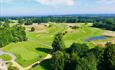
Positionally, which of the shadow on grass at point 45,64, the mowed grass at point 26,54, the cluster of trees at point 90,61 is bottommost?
the shadow on grass at point 45,64

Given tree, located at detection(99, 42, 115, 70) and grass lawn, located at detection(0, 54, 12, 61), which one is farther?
grass lawn, located at detection(0, 54, 12, 61)

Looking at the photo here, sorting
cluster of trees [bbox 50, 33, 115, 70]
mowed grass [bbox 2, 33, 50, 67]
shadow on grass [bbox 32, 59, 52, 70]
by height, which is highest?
cluster of trees [bbox 50, 33, 115, 70]

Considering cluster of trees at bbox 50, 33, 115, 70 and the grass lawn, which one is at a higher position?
cluster of trees at bbox 50, 33, 115, 70

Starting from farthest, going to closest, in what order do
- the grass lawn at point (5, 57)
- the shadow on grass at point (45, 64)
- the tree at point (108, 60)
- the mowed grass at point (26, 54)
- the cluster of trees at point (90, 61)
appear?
the grass lawn at point (5, 57) → the mowed grass at point (26, 54) → the shadow on grass at point (45, 64) → the tree at point (108, 60) → the cluster of trees at point (90, 61)

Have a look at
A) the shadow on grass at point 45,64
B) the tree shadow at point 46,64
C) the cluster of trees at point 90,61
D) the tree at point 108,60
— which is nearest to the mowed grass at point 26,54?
the shadow on grass at point 45,64

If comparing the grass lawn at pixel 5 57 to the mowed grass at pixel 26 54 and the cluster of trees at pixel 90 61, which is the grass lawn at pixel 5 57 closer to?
the mowed grass at pixel 26 54

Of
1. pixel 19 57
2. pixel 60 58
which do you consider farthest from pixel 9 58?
pixel 60 58

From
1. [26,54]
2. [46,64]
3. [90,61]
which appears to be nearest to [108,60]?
[90,61]

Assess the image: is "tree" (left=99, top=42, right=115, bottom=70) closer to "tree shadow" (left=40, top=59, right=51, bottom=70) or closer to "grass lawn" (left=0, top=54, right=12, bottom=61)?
"tree shadow" (left=40, top=59, right=51, bottom=70)

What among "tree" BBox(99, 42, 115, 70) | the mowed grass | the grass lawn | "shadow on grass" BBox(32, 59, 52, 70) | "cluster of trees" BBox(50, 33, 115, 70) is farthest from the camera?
the grass lawn

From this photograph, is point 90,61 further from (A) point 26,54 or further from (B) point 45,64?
(A) point 26,54

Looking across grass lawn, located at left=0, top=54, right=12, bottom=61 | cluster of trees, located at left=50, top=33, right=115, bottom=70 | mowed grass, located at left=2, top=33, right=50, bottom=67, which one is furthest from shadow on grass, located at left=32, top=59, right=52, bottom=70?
grass lawn, located at left=0, top=54, right=12, bottom=61
